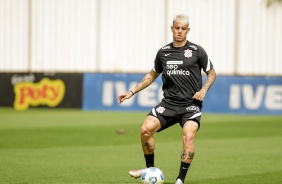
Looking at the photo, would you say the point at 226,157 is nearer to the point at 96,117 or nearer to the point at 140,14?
the point at 96,117

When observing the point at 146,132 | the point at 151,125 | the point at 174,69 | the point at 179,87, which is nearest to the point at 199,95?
the point at 179,87

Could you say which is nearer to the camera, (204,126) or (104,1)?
(204,126)

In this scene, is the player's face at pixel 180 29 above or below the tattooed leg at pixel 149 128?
above

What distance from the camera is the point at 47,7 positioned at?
34062 mm

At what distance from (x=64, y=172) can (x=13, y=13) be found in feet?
77.2

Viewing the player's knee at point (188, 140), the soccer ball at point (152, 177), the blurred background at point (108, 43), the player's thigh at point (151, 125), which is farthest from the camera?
the blurred background at point (108, 43)

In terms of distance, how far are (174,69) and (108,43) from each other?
23.4m

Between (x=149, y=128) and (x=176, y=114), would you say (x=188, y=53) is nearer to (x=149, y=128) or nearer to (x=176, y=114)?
(x=176, y=114)

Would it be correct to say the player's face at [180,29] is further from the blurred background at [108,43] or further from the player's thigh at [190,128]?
the blurred background at [108,43]

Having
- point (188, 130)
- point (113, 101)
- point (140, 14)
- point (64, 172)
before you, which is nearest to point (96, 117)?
point (113, 101)

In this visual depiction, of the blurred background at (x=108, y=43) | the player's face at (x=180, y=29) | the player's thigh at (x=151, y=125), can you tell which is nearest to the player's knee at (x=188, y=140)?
the player's thigh at (x=151, y=125)

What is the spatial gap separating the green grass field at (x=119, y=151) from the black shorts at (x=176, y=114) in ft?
3.10

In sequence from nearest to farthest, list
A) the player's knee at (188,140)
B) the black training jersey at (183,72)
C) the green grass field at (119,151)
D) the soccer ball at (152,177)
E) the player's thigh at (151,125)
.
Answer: the soccer ball at (152,177), the player's knee at (188,140), the player's thigh at (151,125), the black training jersey at (183,72), the green grass field at (119,151)

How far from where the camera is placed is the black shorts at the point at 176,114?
33.6 feet
